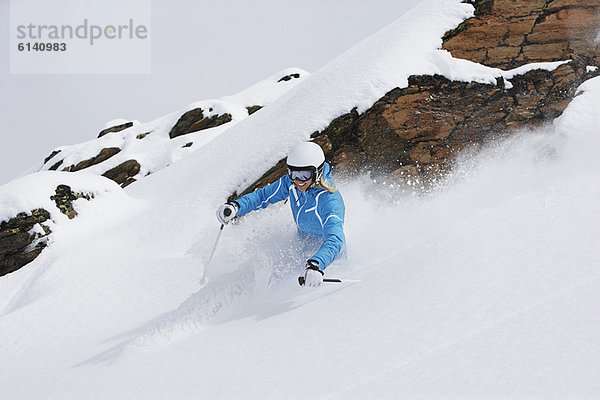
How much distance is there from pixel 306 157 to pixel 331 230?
2.58ft

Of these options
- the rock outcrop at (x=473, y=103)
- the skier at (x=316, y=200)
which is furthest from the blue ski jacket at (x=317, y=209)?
the rock outcrop at (x=473, y=103)

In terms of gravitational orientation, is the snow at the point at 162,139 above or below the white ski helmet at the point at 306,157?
below

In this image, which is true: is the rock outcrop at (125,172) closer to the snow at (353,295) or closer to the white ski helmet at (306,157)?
the snow at (353,295)

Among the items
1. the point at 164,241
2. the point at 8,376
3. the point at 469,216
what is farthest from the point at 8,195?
the point at 469,216

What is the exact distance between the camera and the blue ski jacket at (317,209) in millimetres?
3852

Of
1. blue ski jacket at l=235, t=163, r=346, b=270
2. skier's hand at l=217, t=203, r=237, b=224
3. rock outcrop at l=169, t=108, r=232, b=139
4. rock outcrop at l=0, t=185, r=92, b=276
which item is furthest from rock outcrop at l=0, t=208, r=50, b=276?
rock outcrop at l=169, t=108, r=232, b=139

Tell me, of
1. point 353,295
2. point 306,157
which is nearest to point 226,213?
point 306,157

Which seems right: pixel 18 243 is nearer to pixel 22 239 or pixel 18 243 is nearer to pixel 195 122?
pixel 22 239

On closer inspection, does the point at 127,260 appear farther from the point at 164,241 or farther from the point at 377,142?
the point at 377,142

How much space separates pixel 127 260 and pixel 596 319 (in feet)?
21.4

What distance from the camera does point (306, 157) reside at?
4.05 meters

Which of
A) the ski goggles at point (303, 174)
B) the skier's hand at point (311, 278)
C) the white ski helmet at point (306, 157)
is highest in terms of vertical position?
the white ski helmet at point (306, 157)

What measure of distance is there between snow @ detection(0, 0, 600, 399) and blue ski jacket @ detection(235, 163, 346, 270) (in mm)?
376

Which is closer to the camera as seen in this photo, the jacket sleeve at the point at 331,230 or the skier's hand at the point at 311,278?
the skier's hand at the point at 311,278
